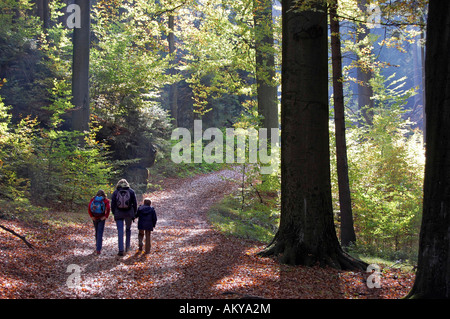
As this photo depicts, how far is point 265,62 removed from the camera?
14.1 metres

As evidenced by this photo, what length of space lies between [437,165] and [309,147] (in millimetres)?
2680

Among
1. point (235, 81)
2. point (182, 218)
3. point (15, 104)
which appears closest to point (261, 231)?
point (182, 218)

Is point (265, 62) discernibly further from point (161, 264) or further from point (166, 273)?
point (166, 273)

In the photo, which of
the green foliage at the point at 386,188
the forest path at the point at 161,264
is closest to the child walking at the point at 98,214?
the forest path at the point at 161,264

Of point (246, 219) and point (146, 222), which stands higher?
point (146, 222)

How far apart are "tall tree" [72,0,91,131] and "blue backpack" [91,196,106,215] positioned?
23.2ft

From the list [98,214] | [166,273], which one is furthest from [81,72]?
[166,273]

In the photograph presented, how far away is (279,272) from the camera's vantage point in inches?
254

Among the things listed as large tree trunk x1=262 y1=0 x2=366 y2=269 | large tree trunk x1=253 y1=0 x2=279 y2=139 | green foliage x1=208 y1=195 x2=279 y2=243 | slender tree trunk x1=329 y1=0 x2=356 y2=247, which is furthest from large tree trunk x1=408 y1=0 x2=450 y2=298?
large tree trunk x1=253 y1=0 x2=279 y2=139

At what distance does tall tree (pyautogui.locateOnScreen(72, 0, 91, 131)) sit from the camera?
15.0 m

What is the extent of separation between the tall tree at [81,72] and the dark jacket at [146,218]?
7509 millimetres

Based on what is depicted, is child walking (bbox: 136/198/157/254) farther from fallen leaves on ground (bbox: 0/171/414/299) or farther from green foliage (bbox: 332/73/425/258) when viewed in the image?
green foliage (bbox: 332/73/425/258)

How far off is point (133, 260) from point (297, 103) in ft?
16.4

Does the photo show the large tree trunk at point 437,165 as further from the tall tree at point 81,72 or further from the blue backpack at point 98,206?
the tall tree at point 81,72
